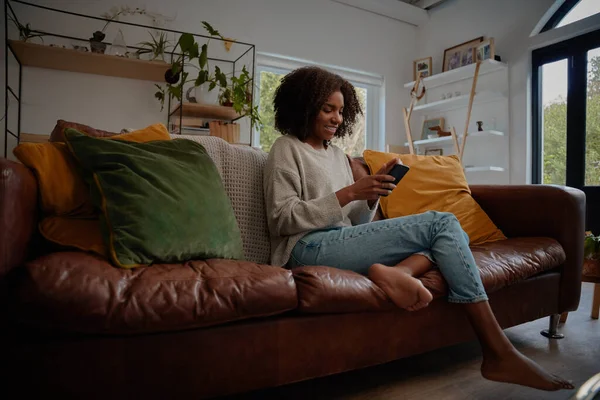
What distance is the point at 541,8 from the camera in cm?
385

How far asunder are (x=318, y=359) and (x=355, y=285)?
22 cm

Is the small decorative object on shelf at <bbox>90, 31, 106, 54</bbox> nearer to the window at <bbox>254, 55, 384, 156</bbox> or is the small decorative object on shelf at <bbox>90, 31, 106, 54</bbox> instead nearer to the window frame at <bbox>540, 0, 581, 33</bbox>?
the window at <bbox>254, 55, 384, 156</bbox>

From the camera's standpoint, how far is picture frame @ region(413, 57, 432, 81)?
4.82 meters

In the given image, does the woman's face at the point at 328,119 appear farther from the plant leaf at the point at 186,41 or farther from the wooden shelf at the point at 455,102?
the wooden shelf at the point at 455,102

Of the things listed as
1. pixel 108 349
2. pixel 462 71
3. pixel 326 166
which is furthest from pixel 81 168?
pixel 462 71

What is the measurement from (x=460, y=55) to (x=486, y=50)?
344 millimetres

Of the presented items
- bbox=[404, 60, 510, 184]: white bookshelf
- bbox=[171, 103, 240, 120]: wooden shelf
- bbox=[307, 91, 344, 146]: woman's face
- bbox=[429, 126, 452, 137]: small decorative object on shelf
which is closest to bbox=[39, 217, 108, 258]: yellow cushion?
bbox=[307, 91, 344, 146]: woman's face

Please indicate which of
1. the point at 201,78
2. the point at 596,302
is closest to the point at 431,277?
the point at 596,302

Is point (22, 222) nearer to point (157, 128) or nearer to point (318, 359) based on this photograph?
point (157, 128)

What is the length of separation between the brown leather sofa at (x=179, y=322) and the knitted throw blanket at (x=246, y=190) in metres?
0.40

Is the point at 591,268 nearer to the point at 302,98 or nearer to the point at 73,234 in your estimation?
the point at 302,98

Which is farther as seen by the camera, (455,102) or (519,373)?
(455,102)

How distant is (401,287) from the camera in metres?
1.23

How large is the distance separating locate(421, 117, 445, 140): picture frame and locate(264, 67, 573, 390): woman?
10.7 ft
